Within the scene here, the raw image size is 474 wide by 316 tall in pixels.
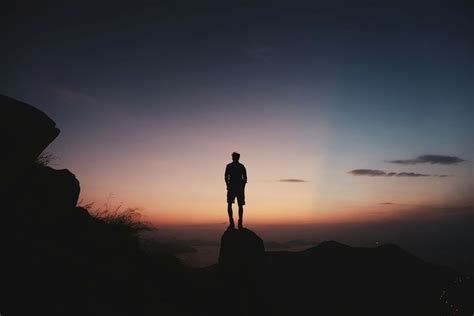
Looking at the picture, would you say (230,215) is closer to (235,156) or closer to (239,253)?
(239,253)

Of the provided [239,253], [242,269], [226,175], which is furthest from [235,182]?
[242,269]

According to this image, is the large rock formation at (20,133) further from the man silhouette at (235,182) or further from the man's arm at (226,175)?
the man silhouette at (235,182)

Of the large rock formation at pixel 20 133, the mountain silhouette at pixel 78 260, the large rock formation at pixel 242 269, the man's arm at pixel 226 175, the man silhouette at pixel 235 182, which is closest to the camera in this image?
the mountain silhouette at pixel 78 260

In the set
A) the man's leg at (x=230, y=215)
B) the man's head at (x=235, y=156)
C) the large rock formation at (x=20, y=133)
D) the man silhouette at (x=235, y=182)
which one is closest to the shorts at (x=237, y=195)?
the man silhouette at (x=235, y=182)

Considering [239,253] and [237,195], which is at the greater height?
[237,195]

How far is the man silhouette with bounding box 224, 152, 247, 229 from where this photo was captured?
14359mm

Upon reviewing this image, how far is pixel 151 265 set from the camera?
41.2ft

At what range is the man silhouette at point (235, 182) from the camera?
14.4 metres

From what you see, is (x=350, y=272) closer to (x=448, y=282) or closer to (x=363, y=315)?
(x=363, y=315)

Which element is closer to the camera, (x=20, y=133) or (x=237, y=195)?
(x=20, y=133)

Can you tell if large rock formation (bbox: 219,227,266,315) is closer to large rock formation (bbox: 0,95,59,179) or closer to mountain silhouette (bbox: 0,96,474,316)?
mountain silhouette (bbox: 0,96,474,316)

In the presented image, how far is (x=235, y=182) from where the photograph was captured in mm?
14344

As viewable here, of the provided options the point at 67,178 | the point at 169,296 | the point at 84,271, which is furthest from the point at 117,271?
the point at 67,178

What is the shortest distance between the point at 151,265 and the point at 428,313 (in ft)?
181
